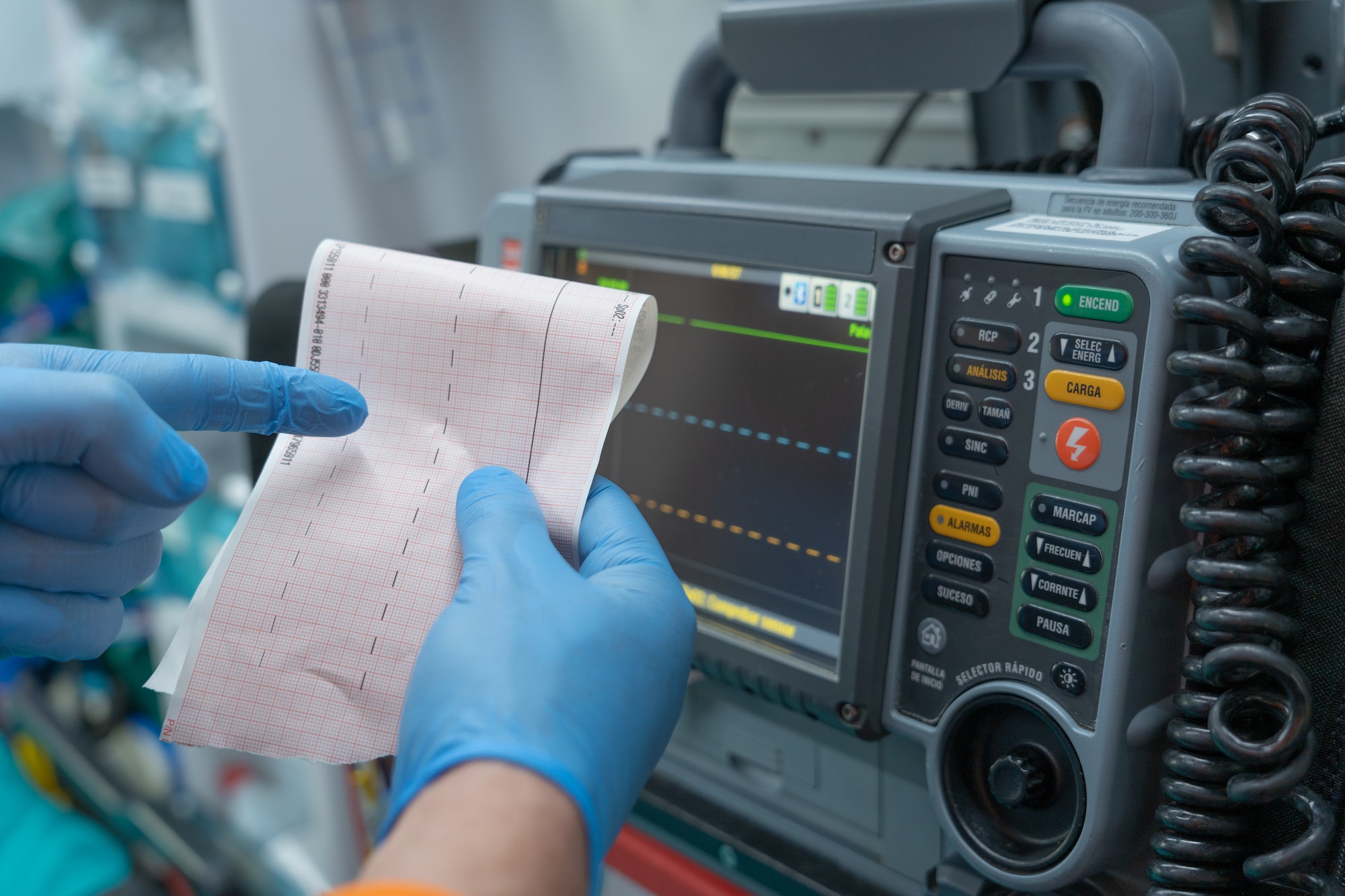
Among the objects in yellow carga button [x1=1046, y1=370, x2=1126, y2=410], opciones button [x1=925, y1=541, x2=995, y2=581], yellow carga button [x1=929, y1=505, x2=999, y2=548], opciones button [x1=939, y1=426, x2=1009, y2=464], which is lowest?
opciones button [x1=925, y1=541, x2=995, y2=581]

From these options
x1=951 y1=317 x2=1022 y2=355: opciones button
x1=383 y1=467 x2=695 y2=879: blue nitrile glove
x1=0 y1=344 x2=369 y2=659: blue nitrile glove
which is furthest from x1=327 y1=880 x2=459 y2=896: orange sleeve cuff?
x1=951 y1=317 x2=1022 y2=355: opciones button

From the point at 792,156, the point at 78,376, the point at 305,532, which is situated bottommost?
the point at 305,532

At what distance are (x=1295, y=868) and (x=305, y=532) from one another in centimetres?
59

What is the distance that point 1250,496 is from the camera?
498 millimetres

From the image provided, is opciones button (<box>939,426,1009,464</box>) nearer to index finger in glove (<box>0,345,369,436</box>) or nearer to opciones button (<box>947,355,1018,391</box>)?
opciones button (<box>947,355,1018,391</box>)

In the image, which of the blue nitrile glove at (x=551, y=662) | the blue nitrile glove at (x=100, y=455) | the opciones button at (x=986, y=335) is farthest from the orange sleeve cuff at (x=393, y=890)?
the opciones button at (x=986, y=335)

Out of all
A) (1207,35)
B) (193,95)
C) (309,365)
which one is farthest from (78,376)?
(193,95)

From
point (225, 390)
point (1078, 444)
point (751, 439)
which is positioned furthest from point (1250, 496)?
point (225, 390)

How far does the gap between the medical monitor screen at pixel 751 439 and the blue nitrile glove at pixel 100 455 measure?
24cm

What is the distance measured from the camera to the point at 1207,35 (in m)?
0.83

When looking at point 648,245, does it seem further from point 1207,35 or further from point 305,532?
point 1207,35

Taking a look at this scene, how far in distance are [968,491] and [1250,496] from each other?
0.15 meters

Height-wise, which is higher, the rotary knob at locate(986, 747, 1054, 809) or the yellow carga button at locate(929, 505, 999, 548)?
the yellow carga button at locate(929, 505, 999, 548)

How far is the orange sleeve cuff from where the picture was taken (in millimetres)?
397
